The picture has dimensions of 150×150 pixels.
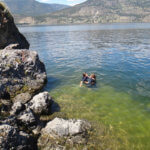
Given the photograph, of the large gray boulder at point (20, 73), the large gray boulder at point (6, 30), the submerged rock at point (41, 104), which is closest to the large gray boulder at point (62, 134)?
the submerged rock at point (41, 104)

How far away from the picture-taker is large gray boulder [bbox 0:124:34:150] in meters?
7.26

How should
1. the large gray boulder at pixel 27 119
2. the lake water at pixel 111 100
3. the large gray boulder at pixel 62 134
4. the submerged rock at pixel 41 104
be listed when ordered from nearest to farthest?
1. the large gray boulder at pixel 62 134
2. the lake water at pixel 111 100
3. the large gray boulder at pixel 27 119
4. the submerged rock at pixel 41 104

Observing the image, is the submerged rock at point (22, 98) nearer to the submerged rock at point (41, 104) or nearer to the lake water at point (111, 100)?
the submerged rock at point (41, 104)

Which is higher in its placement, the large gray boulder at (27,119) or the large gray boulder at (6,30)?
the large gray boulder at (6,30)

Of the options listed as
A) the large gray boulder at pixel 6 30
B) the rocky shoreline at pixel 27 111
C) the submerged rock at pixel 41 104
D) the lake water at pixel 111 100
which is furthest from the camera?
the large gray boulder at pixel 6 30

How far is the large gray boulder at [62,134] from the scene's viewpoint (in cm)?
869

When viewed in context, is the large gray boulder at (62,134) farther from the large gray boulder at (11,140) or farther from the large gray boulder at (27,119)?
the large gray boulder at (11,140)

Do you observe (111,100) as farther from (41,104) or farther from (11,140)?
(11,140)

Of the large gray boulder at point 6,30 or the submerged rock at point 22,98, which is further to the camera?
the large gray boulder at point 6,30

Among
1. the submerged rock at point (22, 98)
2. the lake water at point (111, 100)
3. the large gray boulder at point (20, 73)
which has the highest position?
the large gray boulder at point (20, 73)

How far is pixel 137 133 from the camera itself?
9.69 metres

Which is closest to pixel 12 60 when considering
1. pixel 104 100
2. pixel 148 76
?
pixel 104 100

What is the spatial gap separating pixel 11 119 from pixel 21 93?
485 cm

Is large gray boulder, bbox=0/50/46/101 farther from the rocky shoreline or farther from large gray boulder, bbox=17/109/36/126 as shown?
large gray boulder, bbox=17/109/36/126
